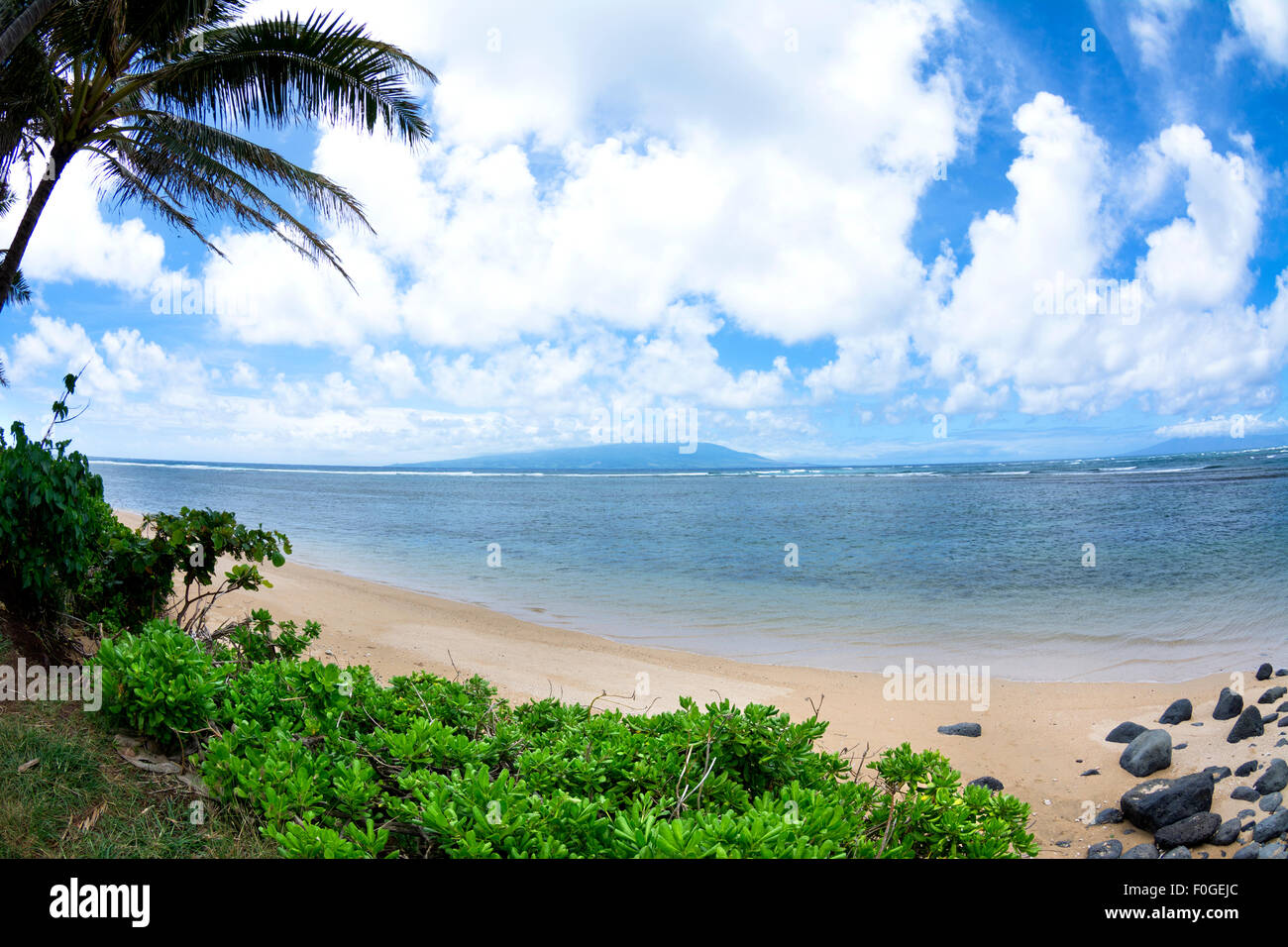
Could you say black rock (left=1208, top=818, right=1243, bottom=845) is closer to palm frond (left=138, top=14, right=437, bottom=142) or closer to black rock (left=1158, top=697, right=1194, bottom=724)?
black rock (left=1158, top=697, right=1194, bottom=724)

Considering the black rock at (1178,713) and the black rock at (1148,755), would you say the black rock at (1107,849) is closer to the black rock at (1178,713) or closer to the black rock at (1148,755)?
the black rock at (1148,755)

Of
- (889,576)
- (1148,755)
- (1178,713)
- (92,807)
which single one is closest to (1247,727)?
(1178,713)

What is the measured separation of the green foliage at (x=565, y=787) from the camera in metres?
2.28

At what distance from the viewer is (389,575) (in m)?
19.6

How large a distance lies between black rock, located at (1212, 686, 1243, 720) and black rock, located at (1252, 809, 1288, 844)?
2747 millimetres

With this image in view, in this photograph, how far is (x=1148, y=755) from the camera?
20.9 ft

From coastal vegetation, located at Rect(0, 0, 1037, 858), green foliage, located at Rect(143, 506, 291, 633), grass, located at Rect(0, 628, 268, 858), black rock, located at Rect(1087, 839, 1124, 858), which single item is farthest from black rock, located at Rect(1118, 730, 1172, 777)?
green foliage, located at Rect(143, 506, 291, 633)

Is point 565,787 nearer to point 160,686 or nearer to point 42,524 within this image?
point 160,686

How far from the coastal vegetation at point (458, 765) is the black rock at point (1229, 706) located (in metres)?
5.99

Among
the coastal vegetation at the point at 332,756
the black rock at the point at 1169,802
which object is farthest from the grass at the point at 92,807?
the black rock at the point at 1169,802

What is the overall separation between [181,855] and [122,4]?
330 inches
